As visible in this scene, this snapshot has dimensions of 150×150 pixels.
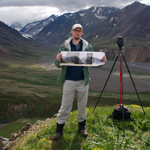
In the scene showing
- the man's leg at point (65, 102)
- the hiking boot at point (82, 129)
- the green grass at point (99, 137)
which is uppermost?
the man's leg at point (65, 102)

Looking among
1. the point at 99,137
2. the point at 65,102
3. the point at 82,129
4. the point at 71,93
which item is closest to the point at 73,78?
the point at 71,93

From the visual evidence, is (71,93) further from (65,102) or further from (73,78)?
(73,78)

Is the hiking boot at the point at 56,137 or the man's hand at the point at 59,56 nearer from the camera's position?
the man's hand at the point at 59,56

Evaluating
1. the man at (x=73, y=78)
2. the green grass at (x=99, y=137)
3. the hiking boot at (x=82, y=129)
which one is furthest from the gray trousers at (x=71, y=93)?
the green grass at (x=99, y=137)

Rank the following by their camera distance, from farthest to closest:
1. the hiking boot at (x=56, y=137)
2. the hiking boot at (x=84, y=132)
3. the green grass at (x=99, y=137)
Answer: the hiking boot at (x=84, y=132), the hiking boot at (x=56, y=137), the green grass at (x=99, y=137)

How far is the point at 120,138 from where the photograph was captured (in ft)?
15.5

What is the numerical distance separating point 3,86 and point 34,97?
10447 millimetres

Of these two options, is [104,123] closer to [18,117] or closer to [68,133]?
[68,133]

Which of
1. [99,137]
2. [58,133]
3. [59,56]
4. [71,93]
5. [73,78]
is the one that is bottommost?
[99,137]

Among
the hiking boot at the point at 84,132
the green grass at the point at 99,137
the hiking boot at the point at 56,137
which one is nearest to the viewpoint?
the green grass at the point at 99,137

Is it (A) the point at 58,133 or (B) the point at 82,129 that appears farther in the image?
(B) the point at 82,129

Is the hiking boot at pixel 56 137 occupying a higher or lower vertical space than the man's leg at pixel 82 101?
lower

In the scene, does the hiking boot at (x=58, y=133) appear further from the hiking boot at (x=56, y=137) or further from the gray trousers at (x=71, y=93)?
the gray trousers at (x=71, y=93)

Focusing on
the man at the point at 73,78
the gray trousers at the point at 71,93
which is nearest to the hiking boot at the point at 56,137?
the man at the point at 73,78
